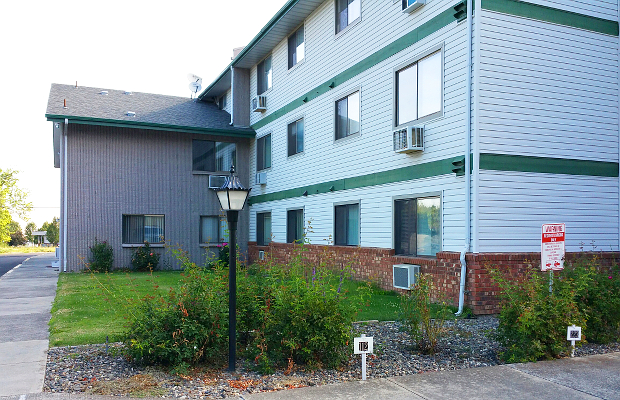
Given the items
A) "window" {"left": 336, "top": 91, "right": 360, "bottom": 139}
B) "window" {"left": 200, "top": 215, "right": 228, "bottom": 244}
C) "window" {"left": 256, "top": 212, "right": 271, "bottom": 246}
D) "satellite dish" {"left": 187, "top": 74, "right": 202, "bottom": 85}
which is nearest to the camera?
"window" {"left": 336, "top": 91, "right": 360, "bottom": 139}

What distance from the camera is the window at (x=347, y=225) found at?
15.0 metres

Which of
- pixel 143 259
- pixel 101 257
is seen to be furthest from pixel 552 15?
pixel 101 257

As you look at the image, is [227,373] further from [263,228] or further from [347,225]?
[263,228]

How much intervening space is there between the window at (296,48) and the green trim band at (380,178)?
14.5ft

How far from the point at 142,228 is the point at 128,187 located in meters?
1.69

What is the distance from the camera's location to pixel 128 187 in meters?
21.0

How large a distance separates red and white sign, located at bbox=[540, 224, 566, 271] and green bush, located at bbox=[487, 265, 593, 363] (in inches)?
21.1

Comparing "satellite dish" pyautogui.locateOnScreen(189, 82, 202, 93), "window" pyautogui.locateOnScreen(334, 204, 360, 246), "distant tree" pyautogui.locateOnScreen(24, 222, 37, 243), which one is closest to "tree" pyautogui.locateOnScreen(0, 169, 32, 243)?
"distant tree" pyautogui.locateOnScreen(24, 222, 37, 243)

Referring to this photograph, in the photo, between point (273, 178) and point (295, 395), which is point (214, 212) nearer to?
point (273, 178)

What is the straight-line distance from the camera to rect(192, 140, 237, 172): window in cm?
2225

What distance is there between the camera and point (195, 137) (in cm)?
2214

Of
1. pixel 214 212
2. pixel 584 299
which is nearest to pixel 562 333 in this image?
pixel 584 299

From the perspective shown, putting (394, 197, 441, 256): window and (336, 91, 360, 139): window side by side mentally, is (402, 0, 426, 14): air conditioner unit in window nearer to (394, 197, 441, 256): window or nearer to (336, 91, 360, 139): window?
(336, 91, 360, 139): window

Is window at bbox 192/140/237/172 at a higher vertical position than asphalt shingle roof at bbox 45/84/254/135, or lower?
lower
